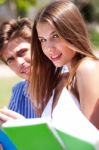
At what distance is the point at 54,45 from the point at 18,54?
106 centimetres

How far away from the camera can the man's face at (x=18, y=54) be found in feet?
11.2

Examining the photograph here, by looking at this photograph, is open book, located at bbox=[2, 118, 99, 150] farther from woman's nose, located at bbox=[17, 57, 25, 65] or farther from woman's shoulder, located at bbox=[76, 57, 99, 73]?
woman's nose, located at bbox=[17, 57, 25, 65]

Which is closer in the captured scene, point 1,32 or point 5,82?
point 1,32

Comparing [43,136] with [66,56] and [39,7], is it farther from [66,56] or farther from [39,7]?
[39,7]

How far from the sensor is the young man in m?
3.36

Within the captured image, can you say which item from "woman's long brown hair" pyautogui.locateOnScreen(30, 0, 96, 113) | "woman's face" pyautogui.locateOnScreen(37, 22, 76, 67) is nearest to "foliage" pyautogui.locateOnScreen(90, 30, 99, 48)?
"woman's long brown hair" pyautogui.locateOnScreen(30, 0, 96, 113)

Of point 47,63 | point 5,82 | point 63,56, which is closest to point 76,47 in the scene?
point 63,56

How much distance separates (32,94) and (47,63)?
214 mm

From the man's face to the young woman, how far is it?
0.67 m

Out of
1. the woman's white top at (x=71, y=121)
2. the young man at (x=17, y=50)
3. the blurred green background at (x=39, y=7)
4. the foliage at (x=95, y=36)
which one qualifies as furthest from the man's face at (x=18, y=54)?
the foliage at (x=95, y=36)

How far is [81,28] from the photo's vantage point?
2.56 metres

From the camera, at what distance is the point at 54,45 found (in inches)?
97.1

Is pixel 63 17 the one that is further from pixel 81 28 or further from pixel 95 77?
pixel 95 77

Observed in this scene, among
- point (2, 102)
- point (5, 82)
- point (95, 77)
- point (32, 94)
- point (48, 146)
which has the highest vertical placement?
point (48, 146)
